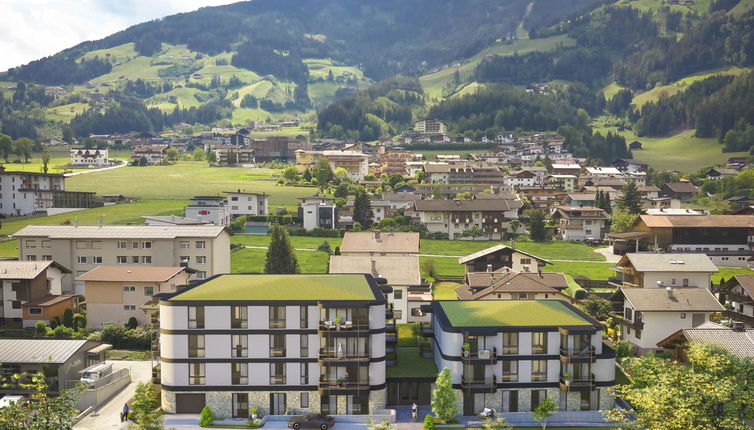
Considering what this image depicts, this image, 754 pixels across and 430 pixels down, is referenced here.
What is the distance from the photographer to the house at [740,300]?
40281mm

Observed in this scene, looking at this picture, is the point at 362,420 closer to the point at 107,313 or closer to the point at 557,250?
the point at 107,313

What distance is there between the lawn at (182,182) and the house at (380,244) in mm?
36178

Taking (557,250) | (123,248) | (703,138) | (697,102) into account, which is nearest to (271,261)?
(123,248)

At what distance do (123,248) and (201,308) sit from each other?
23.0 m

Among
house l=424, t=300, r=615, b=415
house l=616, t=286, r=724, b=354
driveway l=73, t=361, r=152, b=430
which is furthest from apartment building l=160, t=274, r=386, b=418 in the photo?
house l=616, t=286, r=724, b=354

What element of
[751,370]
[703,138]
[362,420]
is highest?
[703,138]

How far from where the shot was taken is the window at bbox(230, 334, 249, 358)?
93.9 ft

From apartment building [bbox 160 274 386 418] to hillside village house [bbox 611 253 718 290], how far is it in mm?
23254

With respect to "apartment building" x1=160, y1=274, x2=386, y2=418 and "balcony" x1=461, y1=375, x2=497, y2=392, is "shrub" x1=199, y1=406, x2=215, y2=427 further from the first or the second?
"balcony" x1=461, y1=375, x2=497, y2=392

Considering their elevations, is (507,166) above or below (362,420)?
above

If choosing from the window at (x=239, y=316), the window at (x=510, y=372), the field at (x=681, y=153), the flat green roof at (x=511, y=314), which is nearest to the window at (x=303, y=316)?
the window at (x=239, y=316)

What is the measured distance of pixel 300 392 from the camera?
28469mm

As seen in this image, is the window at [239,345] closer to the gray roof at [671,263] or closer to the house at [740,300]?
the house at [740,300]

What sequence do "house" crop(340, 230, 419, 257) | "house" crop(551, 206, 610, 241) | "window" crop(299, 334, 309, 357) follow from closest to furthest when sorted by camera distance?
"window" crop(299, 334, 309, 357) < "house" crop(340, 230, 419, 257) < "house" crop(551, 206, 610, 241)
